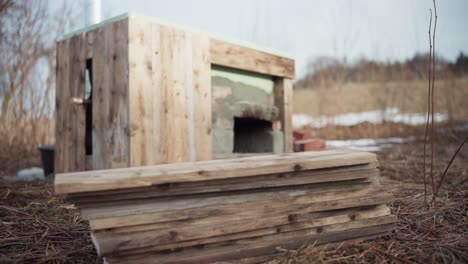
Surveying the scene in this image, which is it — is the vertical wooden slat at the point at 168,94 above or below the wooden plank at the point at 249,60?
below

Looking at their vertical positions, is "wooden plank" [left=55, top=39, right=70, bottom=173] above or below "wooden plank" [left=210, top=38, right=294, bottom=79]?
below

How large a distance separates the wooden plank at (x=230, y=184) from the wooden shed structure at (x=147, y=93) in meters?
1.98

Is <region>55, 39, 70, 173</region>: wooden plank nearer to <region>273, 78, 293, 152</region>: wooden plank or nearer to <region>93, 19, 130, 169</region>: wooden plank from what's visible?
<region>93, 19, 130, 169</region>: wooden plank

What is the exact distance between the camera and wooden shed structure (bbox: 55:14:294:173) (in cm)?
322

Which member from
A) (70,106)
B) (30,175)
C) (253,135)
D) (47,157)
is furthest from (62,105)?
(253,135)

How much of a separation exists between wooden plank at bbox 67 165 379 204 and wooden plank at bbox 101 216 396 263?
0.72ft

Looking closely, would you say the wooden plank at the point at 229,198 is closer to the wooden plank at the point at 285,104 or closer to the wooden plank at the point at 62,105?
the wooden plank at the point at 62,105

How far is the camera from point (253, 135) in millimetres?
5281

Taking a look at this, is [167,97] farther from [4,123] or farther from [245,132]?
[4,123]

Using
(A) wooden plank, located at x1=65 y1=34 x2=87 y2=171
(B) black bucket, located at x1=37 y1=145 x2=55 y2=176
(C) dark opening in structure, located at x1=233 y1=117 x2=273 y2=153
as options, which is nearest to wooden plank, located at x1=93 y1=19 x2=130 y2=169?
(A) wooden plank, located at x1=65 y1=34 x2=87 y2=171

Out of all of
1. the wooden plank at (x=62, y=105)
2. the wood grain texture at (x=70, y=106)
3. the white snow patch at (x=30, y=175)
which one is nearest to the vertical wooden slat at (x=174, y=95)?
→ the wood grain texture at (x=70, y=106)

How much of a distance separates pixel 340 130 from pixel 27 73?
929 cm

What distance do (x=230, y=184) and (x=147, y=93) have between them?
2.26 metres

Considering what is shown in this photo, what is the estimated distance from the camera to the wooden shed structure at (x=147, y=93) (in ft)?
10.6
